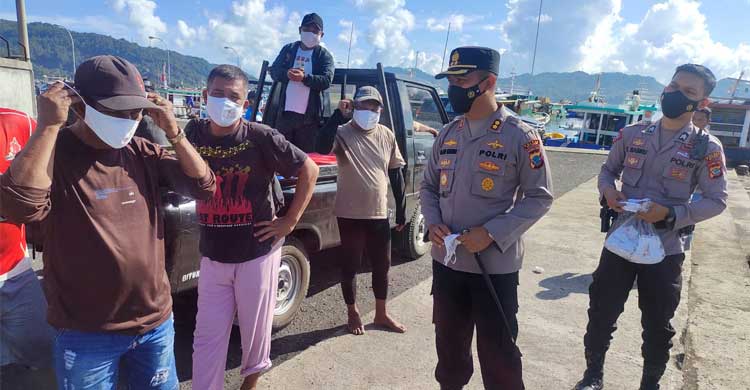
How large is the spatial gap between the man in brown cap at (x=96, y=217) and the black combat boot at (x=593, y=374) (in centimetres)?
243

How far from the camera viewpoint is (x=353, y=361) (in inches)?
120

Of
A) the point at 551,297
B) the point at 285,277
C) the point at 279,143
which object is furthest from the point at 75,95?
the point at 551,297

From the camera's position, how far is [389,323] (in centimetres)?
353

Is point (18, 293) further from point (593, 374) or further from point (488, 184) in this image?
point (593, 374)

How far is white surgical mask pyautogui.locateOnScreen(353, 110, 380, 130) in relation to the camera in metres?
3.31

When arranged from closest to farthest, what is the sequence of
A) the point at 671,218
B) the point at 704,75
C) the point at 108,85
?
1. the point at 108,85
2. the point at 671,218
3. the point at 704,75

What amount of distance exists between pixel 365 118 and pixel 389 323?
1.57m

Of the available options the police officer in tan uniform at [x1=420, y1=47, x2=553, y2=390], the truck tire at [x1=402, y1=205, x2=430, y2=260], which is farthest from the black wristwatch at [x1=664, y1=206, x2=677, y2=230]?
the truck tire at [x1=402, y1=205, x2=430, y2=260]

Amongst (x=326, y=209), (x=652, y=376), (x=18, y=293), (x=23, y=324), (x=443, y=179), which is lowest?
(x=652, y=376)

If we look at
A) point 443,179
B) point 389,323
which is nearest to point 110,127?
point 443,179

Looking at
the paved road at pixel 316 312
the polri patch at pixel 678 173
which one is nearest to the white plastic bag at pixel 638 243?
the polri patch at pixel 678 173

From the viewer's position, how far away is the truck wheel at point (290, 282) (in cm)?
336

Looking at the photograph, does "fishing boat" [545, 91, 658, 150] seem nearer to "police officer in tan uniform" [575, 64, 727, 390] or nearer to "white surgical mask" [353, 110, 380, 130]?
"police officer in tan uniform" [575, 64, 727, 390]

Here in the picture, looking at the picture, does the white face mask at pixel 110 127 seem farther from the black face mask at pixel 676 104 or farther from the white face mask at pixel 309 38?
the white face mask at pixel 309 38
